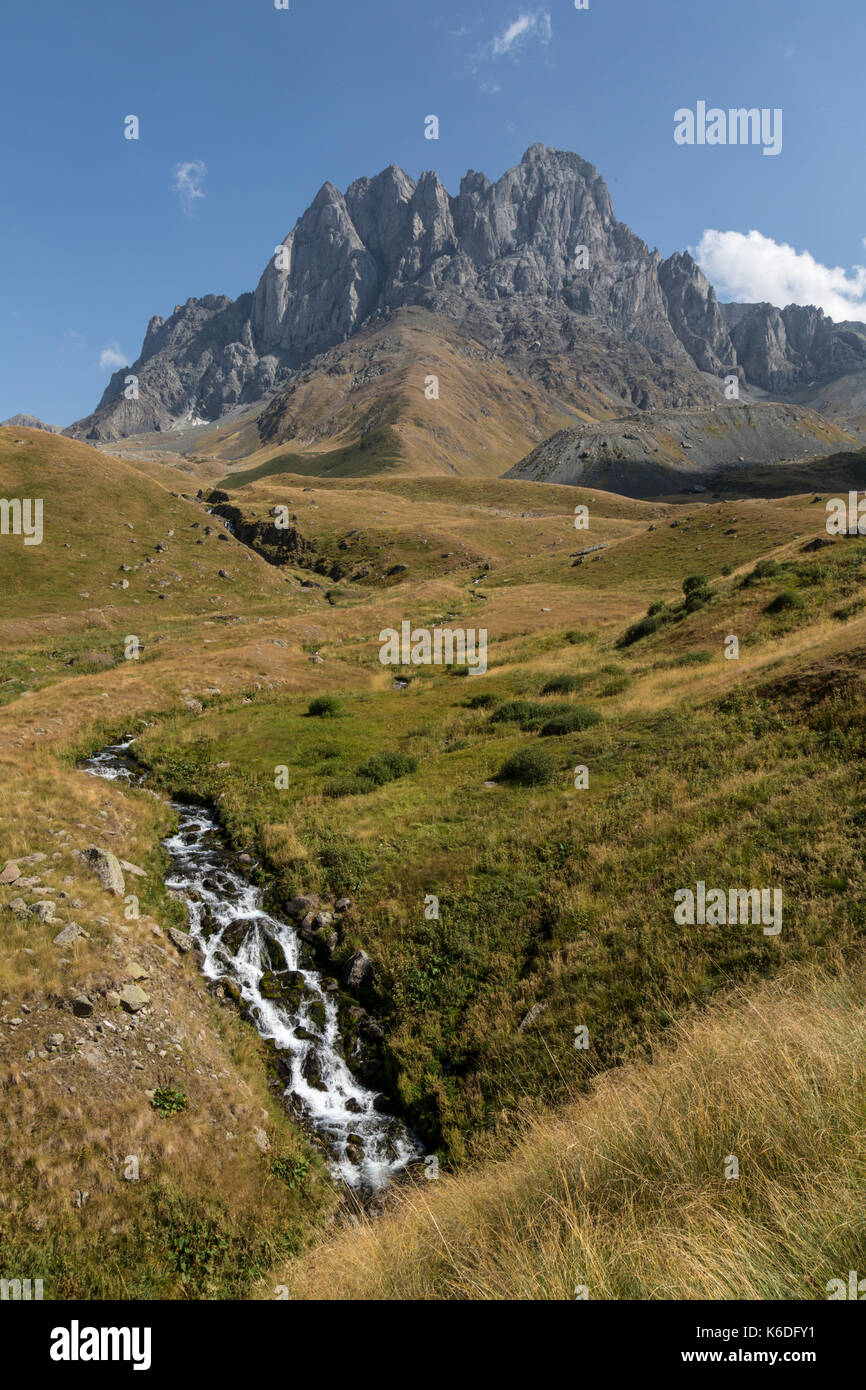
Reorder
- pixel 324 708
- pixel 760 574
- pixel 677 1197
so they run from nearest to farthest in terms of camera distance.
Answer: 1. pixel 677 1197
2. pixel 324 708
3. pixel 760 574

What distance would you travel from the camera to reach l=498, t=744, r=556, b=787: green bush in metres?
22.7

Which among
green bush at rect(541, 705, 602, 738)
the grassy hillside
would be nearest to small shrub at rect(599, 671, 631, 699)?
the grassy hillside

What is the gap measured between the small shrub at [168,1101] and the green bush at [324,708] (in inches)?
1014

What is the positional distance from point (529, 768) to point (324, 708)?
17333mm

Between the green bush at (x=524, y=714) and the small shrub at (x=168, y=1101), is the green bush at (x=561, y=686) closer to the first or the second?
the green bush at (x=524, y=714)

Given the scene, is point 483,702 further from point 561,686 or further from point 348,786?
point 348,786

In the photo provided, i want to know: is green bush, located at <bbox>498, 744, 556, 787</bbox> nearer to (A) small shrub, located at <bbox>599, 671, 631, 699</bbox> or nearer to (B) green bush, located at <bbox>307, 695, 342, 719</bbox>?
(A) small shrub, located at <bbox>599, 671, 631, 699</bbox>

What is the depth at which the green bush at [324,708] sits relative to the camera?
36625 mm

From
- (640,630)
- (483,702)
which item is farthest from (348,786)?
(640,630)

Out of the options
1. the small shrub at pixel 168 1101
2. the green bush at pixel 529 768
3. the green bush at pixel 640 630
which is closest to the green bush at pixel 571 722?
the green bush at pixel 529 768

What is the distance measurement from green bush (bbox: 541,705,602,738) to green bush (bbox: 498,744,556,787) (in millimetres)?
3348

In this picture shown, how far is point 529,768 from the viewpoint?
23.1 meters
